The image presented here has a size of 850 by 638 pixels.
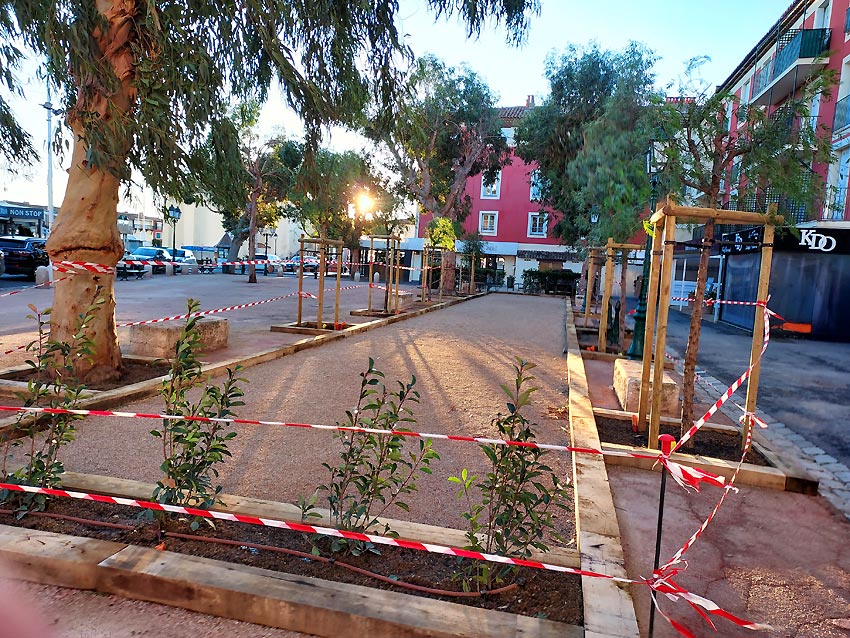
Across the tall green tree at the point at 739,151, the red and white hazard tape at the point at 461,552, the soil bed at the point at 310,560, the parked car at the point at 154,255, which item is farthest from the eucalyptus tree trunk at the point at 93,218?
the parked car at the point at 154,255

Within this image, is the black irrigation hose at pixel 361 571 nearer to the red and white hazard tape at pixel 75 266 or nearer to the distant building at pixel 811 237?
the red and white hazard tape at pixel 75 266

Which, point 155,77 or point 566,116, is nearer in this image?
point 155,77

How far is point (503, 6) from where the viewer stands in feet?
21.5

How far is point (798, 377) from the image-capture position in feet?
31.8

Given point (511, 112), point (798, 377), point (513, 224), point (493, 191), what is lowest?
point (798, 377)

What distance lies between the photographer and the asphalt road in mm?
6301

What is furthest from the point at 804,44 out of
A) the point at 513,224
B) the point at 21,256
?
the point at 21,256

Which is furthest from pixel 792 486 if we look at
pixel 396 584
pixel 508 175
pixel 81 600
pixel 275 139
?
pixel 508 175

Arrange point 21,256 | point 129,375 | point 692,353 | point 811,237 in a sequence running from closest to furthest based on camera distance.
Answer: point 692,353
point 129,375
point 811,237
point 21,256

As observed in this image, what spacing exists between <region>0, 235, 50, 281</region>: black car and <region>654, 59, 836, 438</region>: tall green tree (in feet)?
76.3

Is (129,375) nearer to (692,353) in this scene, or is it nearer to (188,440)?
(188,440)

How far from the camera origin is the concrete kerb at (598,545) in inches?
87.3

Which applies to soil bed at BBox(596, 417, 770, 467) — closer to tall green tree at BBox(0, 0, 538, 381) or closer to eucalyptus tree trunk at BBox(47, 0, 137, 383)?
tall green tree at BBox(0, 0, 538, 381)

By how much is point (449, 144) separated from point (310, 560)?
89.0 ft
